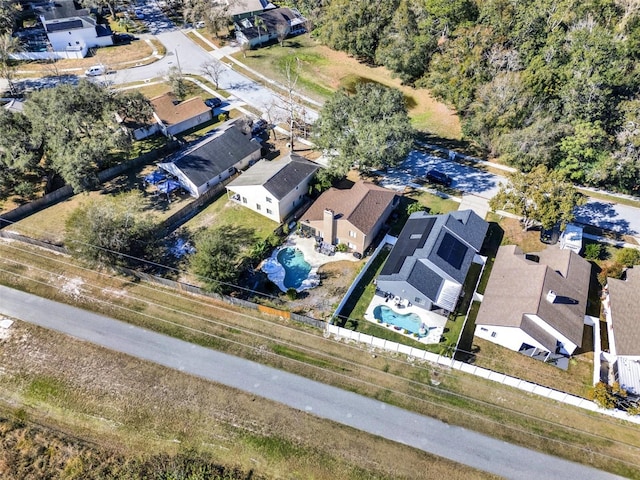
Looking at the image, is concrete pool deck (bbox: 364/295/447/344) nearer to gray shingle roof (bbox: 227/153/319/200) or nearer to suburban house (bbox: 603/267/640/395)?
suburban house (bbox: 603/267/640/395)

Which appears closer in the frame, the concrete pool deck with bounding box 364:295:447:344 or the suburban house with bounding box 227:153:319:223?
the concrete pool deck with bounding box 364:295:447:344

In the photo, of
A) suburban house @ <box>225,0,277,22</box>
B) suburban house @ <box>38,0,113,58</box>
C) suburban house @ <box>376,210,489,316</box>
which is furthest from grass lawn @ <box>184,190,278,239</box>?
suburban house @ <box>225,0,277,22</box>

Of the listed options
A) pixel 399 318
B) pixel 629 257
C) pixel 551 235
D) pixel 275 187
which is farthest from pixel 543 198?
pixel 275 187

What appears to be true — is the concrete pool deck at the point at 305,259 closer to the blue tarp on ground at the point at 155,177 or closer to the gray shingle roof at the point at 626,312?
the blue tarp on ground at the point at 155,177

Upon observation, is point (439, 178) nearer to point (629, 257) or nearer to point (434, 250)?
point (434, 250)

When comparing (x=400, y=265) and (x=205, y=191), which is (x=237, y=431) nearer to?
(x=400, y=265)

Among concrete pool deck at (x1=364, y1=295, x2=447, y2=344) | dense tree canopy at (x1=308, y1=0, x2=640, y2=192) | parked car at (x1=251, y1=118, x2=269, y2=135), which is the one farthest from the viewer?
parked car at (x1=251, y1=118, x2=269, y2=135)

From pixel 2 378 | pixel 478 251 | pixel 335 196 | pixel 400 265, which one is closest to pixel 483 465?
pixel 400 265
